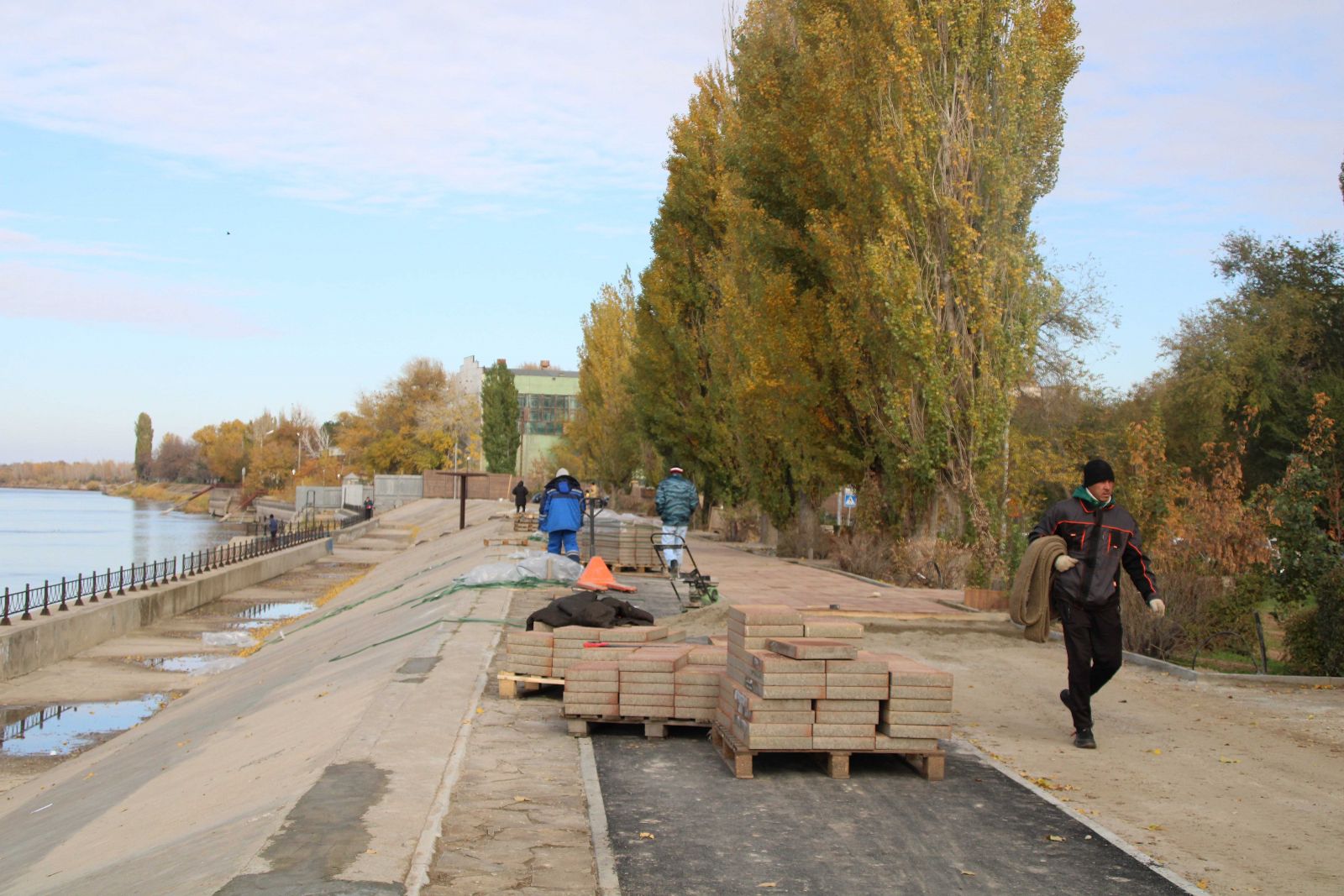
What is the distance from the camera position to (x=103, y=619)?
28078 mm

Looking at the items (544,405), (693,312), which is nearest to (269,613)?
(693,312)

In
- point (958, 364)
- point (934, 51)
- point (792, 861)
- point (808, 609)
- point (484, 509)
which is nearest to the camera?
point (792, 861)

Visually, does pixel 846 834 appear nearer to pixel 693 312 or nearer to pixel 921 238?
pixel 921 238

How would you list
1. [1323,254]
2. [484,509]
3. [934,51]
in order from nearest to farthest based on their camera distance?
1. [934,51]
2. [1323,254]
3. [484,509]

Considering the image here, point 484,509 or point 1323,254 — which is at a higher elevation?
point 1323,254

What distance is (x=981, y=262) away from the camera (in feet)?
68.9

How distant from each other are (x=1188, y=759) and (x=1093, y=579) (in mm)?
1534

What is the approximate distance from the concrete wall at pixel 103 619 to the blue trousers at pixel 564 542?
1099 centimetres

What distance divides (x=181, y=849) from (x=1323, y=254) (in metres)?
A: 42.8

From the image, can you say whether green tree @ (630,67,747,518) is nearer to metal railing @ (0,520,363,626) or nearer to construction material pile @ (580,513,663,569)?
construction material pile @ (580,513,663,569)

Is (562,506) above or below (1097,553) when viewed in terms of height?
below

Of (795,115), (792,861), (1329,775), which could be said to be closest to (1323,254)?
(795,115)

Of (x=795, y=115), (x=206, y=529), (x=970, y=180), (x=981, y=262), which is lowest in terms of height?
(x=206, y=529)

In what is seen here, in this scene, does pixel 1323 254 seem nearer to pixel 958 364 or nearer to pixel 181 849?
pixel 958 364
